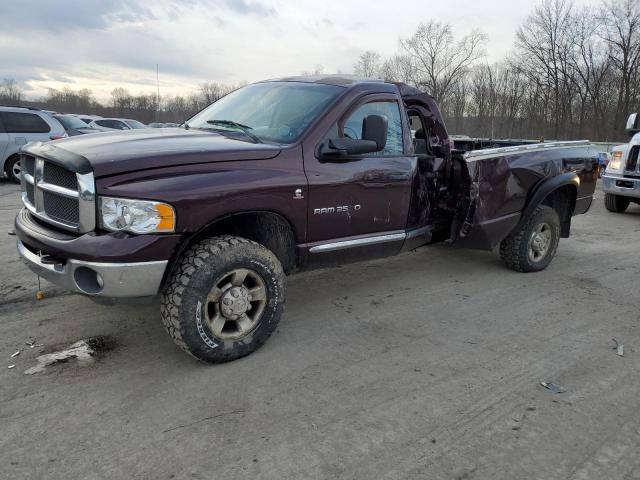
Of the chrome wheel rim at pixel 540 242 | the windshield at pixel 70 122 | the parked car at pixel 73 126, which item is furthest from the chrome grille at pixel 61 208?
the windshield at pixel 70 122

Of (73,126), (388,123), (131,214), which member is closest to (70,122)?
(73,126)

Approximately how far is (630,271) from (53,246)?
5863 millimetres

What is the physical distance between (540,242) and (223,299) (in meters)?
3.92

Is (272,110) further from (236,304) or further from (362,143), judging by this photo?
(236,304)

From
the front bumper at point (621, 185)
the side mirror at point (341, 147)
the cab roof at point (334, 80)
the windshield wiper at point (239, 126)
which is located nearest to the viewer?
the side mirror at point (341, 147)

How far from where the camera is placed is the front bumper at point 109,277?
2.81 meters

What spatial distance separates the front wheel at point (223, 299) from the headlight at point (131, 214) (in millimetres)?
352

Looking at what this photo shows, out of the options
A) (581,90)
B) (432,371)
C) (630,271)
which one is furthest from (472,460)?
(581,90)

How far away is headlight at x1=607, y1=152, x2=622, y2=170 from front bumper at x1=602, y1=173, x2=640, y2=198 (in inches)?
7.2

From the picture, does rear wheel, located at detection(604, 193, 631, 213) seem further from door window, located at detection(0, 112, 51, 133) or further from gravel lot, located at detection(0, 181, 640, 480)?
door window, located at detection(0, 112, 51, 133)

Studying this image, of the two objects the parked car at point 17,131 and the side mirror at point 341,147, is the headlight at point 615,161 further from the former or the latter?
the parked car at point 17,131

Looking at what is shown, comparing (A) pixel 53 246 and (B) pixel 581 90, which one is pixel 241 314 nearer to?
(A) pixel 53 246

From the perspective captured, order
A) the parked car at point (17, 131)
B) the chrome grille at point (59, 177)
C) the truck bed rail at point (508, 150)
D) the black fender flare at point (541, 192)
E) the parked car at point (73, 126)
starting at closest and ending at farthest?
1. the chrome grille at point (59, 177)
2. the truck bed rail at point (508, 150)
3. the black fender flare at point (541, 192)
4. the parked car at point (17, 131)
5. the parked car at point (73, 126)

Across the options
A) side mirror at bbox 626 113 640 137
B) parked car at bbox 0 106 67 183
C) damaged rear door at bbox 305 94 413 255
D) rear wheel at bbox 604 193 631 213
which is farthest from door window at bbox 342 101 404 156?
parked car at bbox 0 106 67 183
